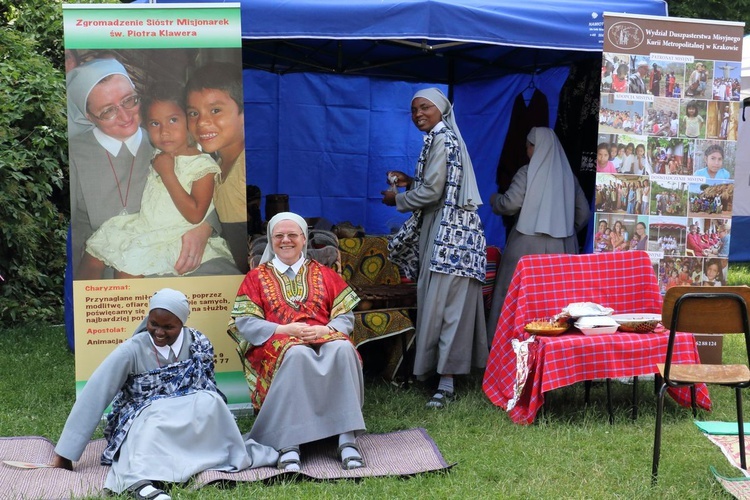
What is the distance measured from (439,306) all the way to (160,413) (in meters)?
2.05

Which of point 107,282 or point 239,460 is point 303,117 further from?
point 239,460

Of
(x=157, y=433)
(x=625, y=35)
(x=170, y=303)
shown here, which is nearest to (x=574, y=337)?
(x=625, y=35)

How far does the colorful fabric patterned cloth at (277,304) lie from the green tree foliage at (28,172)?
3.68m

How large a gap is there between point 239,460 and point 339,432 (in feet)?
1.72

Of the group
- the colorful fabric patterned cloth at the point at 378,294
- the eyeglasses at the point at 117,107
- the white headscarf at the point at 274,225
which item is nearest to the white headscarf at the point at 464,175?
the colorful fabric patterned cloth at the point at 378,294

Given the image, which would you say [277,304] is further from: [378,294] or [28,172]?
[28,172]

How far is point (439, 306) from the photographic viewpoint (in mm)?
5559

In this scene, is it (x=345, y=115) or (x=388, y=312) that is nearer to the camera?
(x=388, y=312)

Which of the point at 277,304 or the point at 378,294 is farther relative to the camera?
the point at 378,294

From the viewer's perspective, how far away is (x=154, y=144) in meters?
5.02

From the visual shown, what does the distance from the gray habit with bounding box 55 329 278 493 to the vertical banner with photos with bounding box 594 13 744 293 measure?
2.66 m

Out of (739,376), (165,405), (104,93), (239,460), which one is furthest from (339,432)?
(104,93)

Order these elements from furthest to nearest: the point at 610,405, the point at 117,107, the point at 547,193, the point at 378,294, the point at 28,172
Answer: the point at 28,172
the point at 547,193
the point at 378,294
the point at 610,405
the point at 117,107

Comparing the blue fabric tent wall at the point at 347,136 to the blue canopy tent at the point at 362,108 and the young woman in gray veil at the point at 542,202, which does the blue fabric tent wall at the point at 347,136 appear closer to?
the blue canopy tent at the point at 362,108
